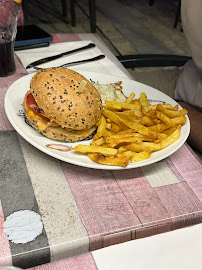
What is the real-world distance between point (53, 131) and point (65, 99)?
10 cm

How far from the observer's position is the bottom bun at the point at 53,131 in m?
1.13

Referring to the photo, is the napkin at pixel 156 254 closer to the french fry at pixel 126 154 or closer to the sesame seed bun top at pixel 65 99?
the french fry at pixel 126 154

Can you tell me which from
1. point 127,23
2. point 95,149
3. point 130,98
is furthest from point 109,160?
point 127,23

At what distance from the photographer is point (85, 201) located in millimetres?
992

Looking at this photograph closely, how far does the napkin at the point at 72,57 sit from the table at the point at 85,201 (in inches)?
23.0

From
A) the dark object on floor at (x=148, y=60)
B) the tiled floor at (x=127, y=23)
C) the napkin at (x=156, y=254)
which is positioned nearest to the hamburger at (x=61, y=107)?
the napkin at (x=156, y=254)

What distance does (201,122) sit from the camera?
164cm

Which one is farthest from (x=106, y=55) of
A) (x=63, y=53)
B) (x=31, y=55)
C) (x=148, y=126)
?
(x=148, y=126)

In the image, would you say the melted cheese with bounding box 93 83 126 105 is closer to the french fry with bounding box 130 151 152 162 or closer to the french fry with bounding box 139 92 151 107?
the french fry with bounding box 139 92 151 107

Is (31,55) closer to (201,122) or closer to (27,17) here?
(201,122)

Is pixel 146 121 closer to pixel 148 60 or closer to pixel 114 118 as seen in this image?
pixel 114 118

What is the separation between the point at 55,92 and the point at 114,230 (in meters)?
0.45

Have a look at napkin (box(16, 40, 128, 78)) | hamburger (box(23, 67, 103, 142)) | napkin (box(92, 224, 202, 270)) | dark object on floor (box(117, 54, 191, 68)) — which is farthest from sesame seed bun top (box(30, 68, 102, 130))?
dark object on floor (box(117, 54, 191, 68))

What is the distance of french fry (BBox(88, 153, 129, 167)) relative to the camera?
1043 mm
